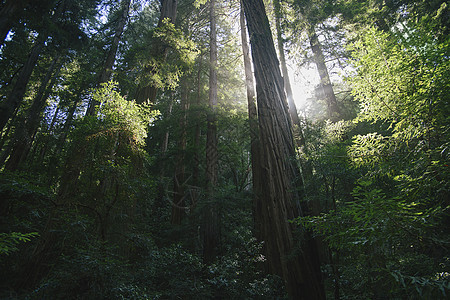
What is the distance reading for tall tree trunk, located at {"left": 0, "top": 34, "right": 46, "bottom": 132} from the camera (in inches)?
226

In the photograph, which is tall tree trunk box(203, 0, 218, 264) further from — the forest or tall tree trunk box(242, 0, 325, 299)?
tall tree trunk box(242, 0, 325, 299)

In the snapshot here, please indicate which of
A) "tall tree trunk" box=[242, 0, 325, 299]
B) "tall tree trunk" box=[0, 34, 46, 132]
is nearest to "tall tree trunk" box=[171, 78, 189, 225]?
"tall tree trunk" box=[242, 0, 325, 299]

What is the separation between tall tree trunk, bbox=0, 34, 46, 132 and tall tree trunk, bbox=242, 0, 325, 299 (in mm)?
6576

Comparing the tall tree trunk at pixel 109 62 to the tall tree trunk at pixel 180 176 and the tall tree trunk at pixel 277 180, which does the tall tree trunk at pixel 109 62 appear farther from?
the tall tree trunk at pixel 277 180

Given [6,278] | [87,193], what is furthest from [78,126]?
[6,278]

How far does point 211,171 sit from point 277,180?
14.0 feet

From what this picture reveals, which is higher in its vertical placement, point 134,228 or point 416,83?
point 416,83

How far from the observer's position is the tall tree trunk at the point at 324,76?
9.32 m

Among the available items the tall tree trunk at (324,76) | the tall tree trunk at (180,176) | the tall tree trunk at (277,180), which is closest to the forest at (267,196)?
the tall tree trunk at (277,180)

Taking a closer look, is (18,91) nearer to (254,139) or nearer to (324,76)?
(254,139)

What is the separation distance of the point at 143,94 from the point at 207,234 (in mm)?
4819

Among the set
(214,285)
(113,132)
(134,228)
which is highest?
(113,132)

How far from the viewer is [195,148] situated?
9.25 metres

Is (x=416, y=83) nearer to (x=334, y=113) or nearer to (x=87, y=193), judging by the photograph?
(x=87, y=193)
